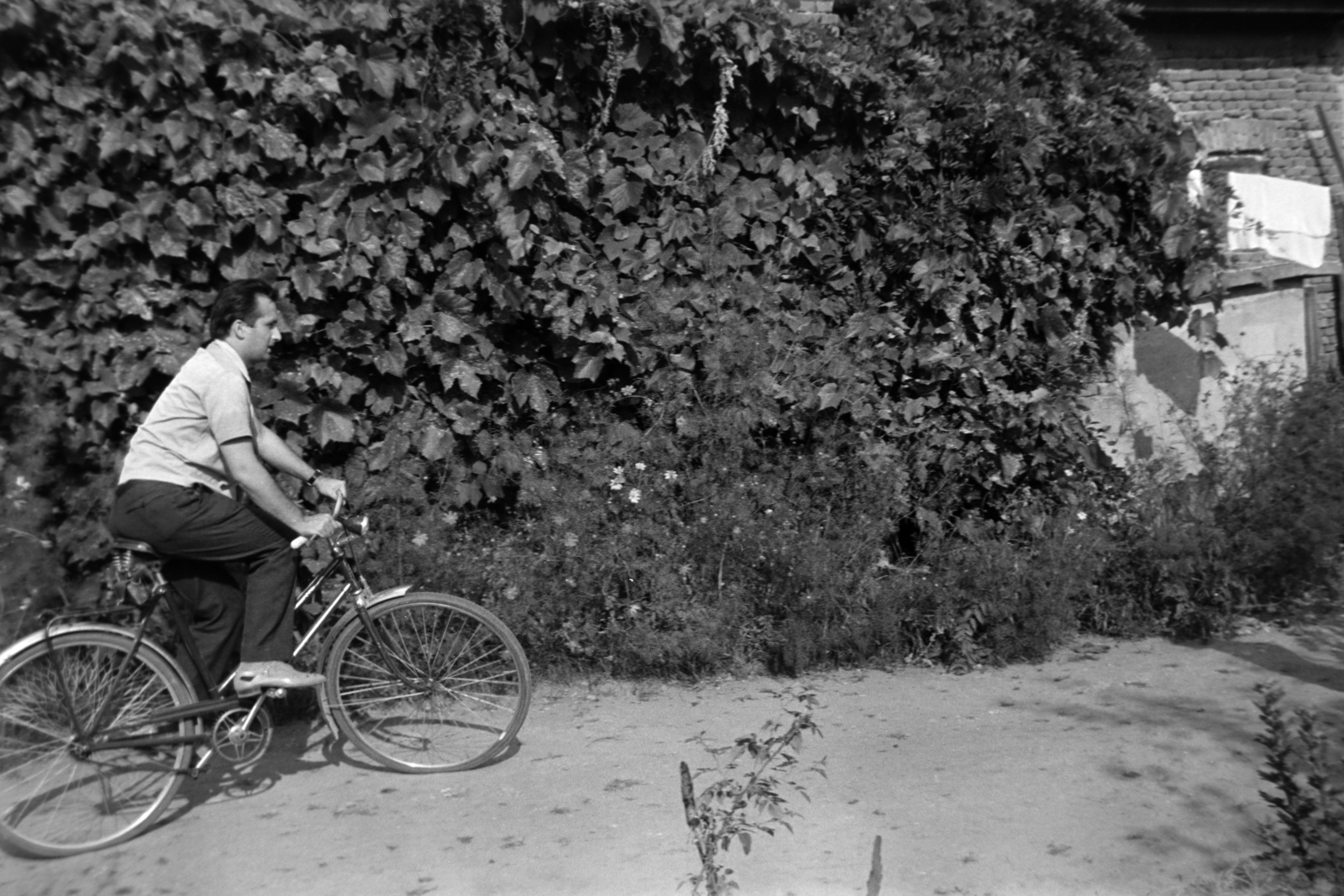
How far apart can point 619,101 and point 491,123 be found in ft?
2.73

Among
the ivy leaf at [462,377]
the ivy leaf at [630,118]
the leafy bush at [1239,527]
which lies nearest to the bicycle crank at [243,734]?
the ivy leaf at [462,377]

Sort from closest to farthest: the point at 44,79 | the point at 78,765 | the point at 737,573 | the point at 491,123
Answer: the point at 78,765 < the point at 44,79 < the point at 491,123 < the point at 737,573

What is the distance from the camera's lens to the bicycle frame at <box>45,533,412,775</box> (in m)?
4.41

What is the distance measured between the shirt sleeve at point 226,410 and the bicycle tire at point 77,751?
84 cm

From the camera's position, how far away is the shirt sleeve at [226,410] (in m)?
4.48

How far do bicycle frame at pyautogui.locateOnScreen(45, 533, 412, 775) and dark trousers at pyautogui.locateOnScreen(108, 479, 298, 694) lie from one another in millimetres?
64

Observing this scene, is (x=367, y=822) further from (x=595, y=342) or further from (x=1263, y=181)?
(x=1263, y=181)

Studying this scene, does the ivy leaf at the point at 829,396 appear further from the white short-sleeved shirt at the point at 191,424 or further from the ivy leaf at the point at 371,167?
the white short-sleeved shirt at the point at 191,424

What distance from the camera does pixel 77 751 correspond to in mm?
4414

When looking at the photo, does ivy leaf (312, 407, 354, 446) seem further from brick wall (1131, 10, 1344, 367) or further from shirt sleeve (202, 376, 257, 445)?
brick wall (1131, 10, 1344, 367)

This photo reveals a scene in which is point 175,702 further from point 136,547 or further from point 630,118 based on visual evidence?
point 630,118

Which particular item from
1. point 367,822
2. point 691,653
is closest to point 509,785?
point 367,822

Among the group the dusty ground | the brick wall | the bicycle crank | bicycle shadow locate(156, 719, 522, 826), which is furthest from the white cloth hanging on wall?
the bicycle crank

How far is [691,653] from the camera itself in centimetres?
592
